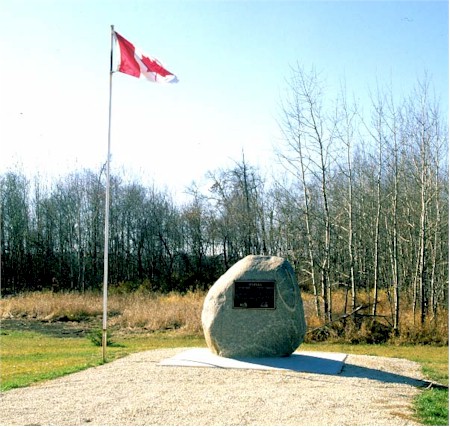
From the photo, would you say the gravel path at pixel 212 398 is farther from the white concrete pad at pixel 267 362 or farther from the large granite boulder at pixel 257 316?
the large granite boulder at pixel 257 316

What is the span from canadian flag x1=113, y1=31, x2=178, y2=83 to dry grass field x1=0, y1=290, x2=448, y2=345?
8668 millimetres

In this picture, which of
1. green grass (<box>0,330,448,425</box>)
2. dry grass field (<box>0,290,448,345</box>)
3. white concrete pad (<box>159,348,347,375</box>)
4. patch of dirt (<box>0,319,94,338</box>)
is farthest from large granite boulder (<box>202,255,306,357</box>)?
patch of dirt (<box>0,319,94,338</box>)

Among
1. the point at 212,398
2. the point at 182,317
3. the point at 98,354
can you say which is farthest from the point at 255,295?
the point at 182,317

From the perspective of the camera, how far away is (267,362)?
10.9 m

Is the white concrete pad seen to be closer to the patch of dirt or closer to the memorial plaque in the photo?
the memorial plaque

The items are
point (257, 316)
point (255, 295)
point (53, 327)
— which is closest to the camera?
point (257, 316)

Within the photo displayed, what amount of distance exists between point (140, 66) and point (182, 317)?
35.5 feet

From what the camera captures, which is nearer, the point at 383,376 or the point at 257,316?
the point at 383,376

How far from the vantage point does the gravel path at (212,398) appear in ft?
23.1

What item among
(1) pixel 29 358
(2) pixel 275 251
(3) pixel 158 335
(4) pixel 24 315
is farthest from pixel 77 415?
(2) pixel 275 251

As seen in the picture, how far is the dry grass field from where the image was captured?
17.8 meters

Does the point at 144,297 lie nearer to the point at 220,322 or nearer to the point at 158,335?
the point at 158,335

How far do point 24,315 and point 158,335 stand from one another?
874 centimetres

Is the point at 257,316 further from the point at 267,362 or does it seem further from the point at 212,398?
the point at 212,398
